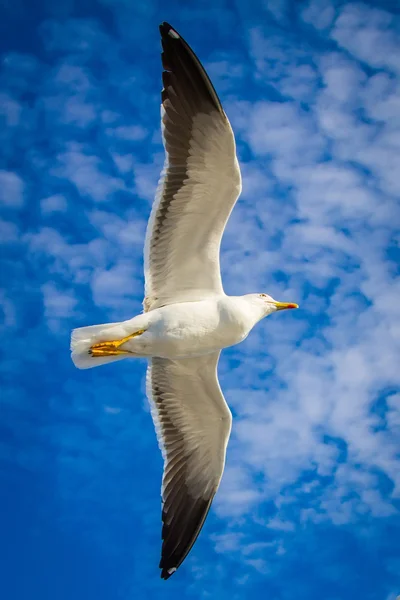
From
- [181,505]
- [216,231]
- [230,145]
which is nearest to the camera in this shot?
[230,145]

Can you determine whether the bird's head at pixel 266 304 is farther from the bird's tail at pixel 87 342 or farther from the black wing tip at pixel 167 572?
the black wing tip at pixel 167 572

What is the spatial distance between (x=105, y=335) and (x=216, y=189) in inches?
72.0

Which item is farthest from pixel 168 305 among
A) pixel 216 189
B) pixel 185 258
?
pixel 216 189

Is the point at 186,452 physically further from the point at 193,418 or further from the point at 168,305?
the point at 168,305

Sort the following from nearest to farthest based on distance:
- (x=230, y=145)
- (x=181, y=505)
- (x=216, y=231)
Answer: (x=230, y=145), (x=216, y=231), (x=181, y=505)

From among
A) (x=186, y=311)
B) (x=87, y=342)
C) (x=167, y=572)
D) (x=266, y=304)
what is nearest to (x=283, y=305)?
(x=266, y=304)

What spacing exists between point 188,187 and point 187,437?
297cm

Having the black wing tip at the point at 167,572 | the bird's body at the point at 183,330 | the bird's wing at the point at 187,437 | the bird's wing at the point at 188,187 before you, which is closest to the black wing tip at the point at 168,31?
the bird's wing at the point at 188,187

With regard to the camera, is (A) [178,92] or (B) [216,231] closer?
(A) [178,92]

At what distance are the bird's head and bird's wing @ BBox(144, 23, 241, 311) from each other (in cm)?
39

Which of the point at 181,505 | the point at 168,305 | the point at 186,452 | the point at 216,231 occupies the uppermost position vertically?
the point at 216,231

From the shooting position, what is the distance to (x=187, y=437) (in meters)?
9.43

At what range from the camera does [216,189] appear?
819cm

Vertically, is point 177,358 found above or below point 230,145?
below
